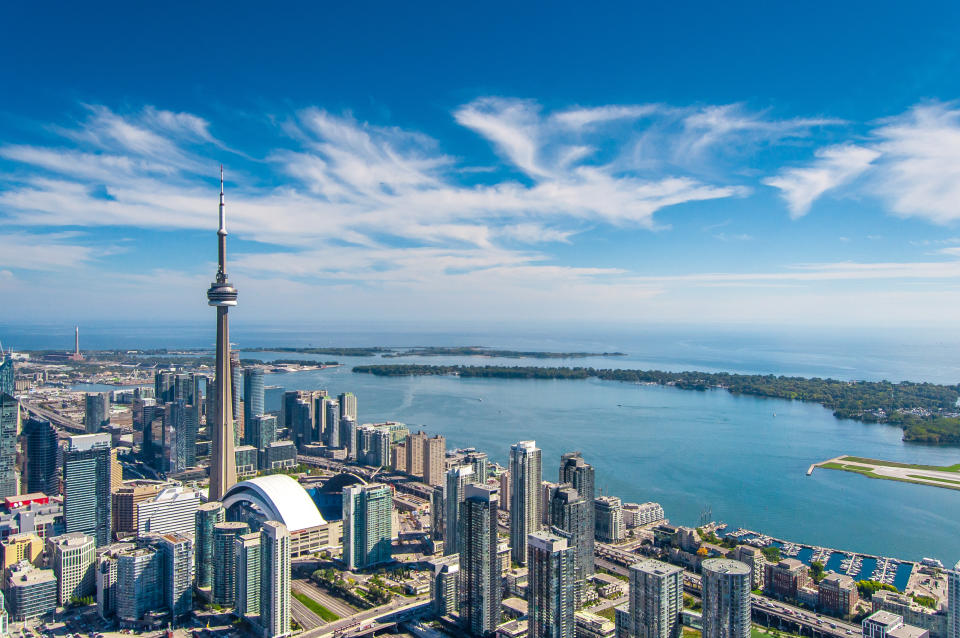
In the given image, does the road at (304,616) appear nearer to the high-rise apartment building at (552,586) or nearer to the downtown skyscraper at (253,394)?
the high-rise apartment building at (552,586)

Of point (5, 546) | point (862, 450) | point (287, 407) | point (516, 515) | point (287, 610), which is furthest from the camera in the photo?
point (287, 407)

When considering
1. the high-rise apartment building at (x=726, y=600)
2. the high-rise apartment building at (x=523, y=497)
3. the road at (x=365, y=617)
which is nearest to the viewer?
the high-rise apartment building at (x=726, y=600)

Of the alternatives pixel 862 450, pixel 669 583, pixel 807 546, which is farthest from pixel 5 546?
pixel 862 450

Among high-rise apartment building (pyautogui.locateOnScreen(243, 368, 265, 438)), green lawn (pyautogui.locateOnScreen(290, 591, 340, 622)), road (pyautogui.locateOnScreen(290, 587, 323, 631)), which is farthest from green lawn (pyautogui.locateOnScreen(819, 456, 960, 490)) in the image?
high-rise apartment building (pyautogui.locateOnScreen(243, 368, 265, 438))

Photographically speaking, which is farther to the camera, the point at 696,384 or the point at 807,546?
the point at 696,384

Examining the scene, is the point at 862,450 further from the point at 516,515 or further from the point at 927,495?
the point at 516,515

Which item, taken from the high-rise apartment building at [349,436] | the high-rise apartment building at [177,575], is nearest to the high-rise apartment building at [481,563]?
the high-rise apartment building at [177,575]
